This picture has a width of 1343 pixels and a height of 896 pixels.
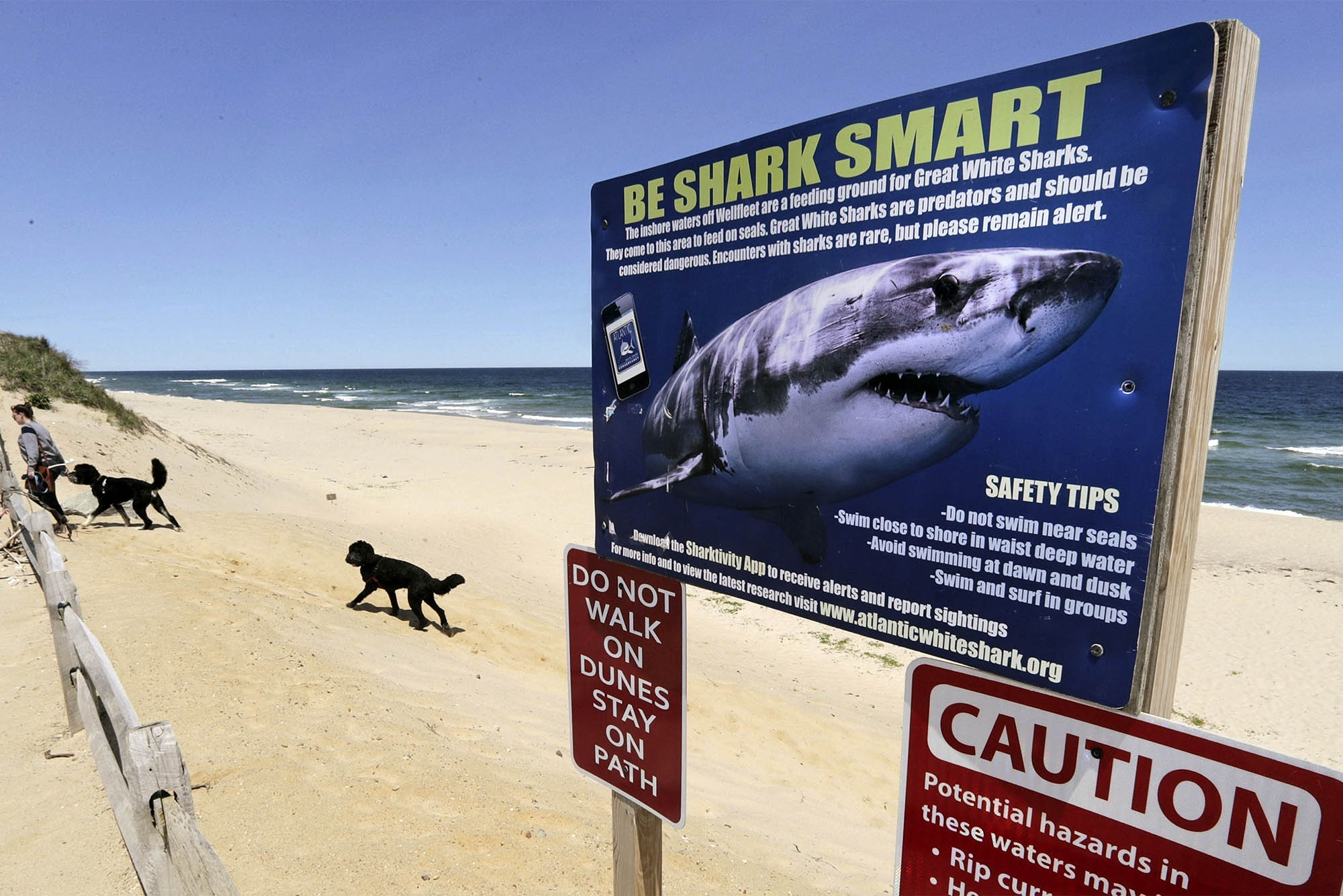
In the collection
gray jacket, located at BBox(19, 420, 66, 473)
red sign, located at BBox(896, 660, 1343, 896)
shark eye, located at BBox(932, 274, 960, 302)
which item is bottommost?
gray jacket, located at BBox(19, 420, 66, 473)

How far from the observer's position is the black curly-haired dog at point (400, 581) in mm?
7988

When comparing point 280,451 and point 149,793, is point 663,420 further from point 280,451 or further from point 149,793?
point 280,451

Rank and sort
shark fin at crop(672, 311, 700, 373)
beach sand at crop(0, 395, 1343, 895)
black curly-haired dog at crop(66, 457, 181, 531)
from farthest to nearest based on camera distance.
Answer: black curly-haired dog at crop(66, 457, 181, 531) < beach sand at crop(0, 395, 1343, 895) < shark fin at crop(672, 311, 700, 373)

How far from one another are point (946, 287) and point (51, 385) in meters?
21.1

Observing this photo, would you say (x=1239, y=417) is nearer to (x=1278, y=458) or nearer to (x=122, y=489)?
(x=1278, y=458)

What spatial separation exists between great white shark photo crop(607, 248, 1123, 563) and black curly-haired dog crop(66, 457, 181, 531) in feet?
33.5

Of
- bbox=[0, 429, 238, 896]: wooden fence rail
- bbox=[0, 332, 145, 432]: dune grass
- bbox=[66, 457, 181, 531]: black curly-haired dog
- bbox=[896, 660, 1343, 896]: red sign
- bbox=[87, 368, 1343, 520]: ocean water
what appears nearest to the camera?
bbox=[896, 660, 1343, 896]: red sign

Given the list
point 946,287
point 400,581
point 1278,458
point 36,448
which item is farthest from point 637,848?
point 1278,458

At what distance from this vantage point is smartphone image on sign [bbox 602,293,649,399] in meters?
2.18

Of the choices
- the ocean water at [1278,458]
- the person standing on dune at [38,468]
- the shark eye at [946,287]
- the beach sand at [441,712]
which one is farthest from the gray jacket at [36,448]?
the ocean water at [1278,458]

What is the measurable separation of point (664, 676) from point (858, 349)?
1192 millimetres

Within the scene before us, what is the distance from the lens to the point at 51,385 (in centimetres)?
1642

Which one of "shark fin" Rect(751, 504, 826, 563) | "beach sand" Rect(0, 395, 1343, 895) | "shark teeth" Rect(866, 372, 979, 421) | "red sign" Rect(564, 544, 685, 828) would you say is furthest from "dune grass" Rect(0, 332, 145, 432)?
"shark teeth" Rect(866, 372, 979, 421)

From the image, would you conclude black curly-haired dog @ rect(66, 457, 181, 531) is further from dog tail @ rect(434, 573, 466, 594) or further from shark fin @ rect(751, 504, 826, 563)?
shark fin @ rect(751, 504, 826, 563)
